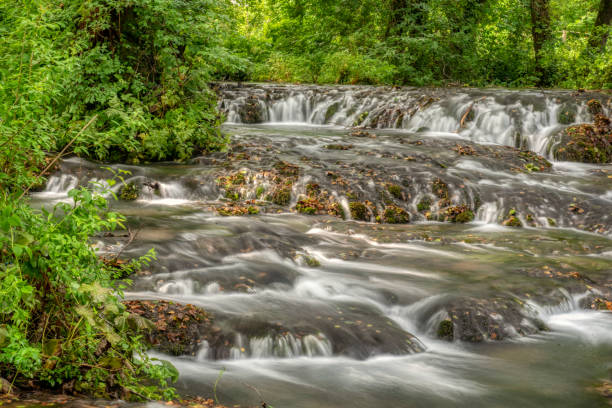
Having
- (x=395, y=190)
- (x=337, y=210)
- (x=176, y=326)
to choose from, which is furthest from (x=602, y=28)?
(x=176, y=326)

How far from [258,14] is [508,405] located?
28.8m

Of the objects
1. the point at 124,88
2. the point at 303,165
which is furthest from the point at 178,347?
the point at 124,88

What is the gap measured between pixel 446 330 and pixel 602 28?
59.1ft

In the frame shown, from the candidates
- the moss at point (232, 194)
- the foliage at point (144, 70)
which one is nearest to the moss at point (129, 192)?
the foliage at point (144, 70)

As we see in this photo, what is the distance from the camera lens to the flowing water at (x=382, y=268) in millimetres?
4418

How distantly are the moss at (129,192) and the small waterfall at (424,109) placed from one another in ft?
25.3

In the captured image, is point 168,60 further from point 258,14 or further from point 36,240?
point 258,14

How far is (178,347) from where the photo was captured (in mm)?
4293

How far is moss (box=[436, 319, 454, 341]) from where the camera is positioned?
207 inches

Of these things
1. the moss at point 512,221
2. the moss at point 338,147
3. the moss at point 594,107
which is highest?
the moss at point 594,107

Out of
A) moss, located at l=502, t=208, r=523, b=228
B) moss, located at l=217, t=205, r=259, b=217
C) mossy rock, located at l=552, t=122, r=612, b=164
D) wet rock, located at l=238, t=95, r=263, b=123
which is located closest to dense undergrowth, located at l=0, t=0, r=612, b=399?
moss, located at l=217, t=205, r=259, b=217

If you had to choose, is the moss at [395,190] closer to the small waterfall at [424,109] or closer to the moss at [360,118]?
the small waterfall at [424,109]

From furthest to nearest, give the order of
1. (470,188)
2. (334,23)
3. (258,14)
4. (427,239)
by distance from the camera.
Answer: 1. (258,14)
2. (334,23)
3. (470,188)
4. (427,239)

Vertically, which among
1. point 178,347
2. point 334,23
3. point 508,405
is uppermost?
point 334,23
